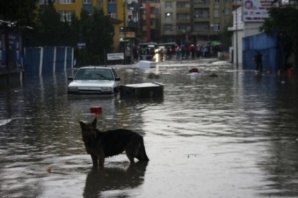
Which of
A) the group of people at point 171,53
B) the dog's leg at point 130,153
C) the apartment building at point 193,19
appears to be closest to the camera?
the dog's leg at point 130,153

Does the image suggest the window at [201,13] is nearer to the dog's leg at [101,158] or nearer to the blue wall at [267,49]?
the blue wall at [267,49]

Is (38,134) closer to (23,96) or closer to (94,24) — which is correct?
(23,96)

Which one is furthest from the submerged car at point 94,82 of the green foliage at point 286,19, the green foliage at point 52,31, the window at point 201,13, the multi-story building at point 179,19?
the window at point 201,13

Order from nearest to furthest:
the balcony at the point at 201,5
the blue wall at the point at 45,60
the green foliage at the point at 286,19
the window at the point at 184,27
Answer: the green foliage at the point at 286,19 → the blue wall at the point at 45,60 → the balcony at the point at 201,5 → the window at the point at 184,27

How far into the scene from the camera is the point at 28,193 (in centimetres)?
970

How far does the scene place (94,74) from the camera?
1112 inches

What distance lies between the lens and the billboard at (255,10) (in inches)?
2446

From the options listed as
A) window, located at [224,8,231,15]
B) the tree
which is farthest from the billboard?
window, located at [224,8,231,15]

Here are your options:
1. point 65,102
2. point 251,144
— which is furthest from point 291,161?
point 65,102

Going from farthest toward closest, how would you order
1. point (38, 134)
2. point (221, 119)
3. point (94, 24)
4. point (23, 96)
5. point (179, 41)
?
point (179, 41) < point (94, 24) < point (23, 96) < point (221, 119) < point (38, 134)

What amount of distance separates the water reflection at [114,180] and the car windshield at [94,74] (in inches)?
642

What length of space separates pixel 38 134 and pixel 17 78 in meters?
29.0

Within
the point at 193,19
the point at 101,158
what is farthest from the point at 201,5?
the point at 101,158

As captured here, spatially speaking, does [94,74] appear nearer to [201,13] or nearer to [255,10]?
[255,10]
